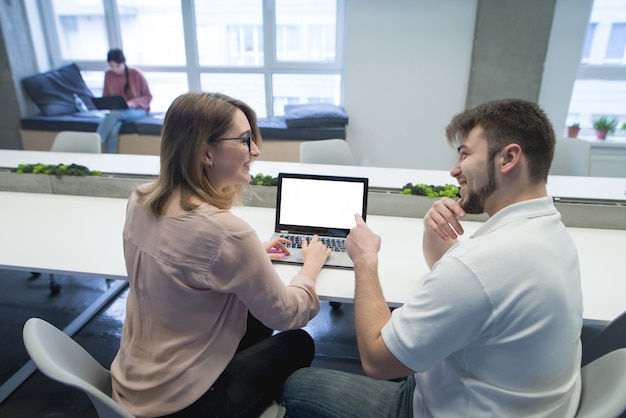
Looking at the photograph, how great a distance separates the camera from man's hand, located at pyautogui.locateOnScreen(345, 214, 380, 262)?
4.00 feet

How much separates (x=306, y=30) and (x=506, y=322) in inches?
182

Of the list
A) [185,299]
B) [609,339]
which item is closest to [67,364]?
[185,299]

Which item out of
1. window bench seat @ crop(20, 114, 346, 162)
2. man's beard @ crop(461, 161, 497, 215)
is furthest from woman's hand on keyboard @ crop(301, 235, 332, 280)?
window bench seat @ crop(20, 114, 346, 162)

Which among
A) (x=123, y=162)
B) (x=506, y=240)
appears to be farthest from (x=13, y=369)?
(x=506, y=240)

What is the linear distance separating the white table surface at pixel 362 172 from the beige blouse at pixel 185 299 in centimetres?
111

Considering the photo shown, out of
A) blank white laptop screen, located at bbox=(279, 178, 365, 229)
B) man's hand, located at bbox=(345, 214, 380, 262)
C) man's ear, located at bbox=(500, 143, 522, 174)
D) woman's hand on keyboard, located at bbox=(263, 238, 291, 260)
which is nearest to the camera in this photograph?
man's ear, located at bbox=(500, 143, 522, 174)

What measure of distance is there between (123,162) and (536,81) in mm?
3940

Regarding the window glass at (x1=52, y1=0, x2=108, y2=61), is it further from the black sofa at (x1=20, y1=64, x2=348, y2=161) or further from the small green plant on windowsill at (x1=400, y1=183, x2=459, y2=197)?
the small green plant on windowsill at (x1=400, y1=183, x2=459, y2=197)

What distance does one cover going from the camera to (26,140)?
482 centimetres

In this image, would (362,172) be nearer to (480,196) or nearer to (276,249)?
(276,249)

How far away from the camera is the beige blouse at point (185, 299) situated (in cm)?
96

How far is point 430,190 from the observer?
190 centimetres

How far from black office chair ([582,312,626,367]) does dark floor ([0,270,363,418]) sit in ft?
3.39


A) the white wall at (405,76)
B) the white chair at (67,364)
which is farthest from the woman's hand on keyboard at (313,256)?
the white wall at (405,76)
